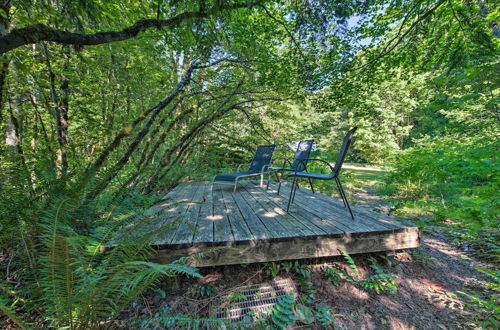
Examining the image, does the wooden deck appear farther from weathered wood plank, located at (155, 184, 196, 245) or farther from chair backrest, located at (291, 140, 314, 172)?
chair backrest, located at (291, 140, 314, 172)

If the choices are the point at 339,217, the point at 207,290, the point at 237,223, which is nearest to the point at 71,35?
the point at 237,223

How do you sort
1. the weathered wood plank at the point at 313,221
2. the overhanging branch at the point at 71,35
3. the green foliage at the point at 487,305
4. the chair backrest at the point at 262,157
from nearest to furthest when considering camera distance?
the overhanging branch at the point at 71,35 < the green foliage at the point at 487,305 < the weathered wood plank at the point at 313,221 < the chair backrest at the point at 262,157

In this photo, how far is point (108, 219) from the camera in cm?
185

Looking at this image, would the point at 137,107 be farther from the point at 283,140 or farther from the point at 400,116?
the point at 400,116

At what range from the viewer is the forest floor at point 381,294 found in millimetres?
1407

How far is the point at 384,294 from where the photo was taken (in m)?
1.62

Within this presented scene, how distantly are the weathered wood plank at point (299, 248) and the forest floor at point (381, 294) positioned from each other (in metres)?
0.18

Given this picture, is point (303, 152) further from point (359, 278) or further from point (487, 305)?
point (487, 305)

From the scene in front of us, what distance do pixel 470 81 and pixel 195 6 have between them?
3.99 meters

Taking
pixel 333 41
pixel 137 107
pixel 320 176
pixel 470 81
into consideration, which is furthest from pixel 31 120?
pixel 470 81

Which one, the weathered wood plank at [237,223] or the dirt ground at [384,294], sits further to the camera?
the weathered wood plank at [237,223]

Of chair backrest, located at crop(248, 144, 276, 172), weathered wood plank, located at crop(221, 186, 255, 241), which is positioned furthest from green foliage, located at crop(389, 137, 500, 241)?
chair backrest, located at crop(248, 144, 276, 172)

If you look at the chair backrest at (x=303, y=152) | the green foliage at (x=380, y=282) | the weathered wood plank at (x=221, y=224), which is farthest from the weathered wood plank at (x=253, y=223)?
the chair backrest at (x=303, y=152)

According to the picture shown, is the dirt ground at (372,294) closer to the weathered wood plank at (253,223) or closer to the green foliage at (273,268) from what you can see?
the green foliage at (273,268)
